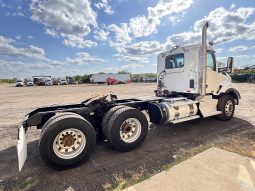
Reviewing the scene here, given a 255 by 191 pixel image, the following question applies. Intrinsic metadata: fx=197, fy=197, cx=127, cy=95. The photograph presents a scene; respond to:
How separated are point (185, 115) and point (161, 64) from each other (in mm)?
2718

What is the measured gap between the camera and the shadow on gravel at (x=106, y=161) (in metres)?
3.59

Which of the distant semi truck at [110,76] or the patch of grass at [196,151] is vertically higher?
the distant semi truck at [110,76]

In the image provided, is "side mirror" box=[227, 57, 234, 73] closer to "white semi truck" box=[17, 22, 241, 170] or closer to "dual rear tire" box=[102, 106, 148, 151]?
"white semi truck" box=[17, 22, 241, 170]

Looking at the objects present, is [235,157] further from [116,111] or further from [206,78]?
[206,78]

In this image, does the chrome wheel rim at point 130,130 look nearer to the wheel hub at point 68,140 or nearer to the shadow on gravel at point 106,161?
the shadow on gravel at point 106,161

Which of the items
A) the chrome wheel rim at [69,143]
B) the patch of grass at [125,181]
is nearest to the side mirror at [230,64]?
the patch of grass at [125,181]

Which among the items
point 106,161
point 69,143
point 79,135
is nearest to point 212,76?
point 106,161

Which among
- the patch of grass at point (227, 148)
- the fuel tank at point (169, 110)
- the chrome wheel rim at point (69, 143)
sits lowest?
the patch of grass at point (227, 148)

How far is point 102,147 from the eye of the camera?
5234 millimetres

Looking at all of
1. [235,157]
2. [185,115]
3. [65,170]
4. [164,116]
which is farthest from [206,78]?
[65,170]

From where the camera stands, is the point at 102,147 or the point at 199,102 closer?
the point at 102,147

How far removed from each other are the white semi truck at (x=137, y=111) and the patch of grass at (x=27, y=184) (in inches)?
14.6

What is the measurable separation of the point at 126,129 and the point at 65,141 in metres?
1.56

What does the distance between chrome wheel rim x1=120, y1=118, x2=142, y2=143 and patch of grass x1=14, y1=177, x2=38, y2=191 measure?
6.79 feet
